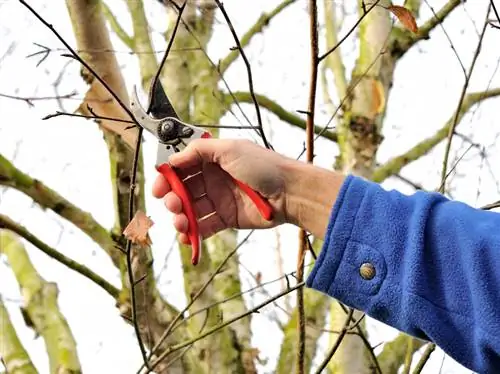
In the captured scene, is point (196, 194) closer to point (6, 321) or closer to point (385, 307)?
Result: point (385, 307)

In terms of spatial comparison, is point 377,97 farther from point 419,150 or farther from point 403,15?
point 403,15

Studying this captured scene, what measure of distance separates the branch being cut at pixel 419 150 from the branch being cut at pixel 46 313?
1.57 m

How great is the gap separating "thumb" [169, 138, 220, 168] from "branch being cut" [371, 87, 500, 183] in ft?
8.29

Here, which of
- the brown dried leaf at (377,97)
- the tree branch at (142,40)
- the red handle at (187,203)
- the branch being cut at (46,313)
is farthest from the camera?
the tree branch at (142,40)

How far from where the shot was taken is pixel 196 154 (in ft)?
4.26

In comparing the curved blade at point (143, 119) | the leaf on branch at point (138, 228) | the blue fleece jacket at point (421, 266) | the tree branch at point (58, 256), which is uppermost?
the tree branch at point (58, 256)

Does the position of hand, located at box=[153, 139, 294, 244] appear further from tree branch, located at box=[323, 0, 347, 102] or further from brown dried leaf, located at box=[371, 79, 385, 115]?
tree branch, located at box=[323, 0, 347, 102]

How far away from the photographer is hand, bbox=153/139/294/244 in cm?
124

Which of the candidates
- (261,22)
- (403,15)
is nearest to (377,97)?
(261,22)

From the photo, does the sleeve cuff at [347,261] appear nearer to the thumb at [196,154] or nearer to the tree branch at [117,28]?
the thumb at [196,154]

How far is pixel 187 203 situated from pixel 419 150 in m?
2.81

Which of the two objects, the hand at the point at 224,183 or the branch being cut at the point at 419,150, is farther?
the branch being cut at the point at 419,150

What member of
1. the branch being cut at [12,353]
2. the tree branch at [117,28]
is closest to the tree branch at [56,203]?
the branch being cut at [12,353]

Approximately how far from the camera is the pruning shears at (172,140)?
1.29 m
